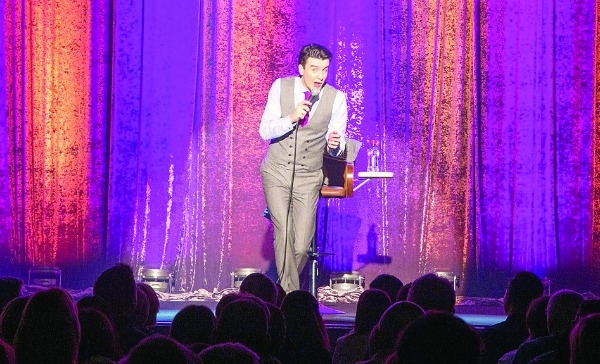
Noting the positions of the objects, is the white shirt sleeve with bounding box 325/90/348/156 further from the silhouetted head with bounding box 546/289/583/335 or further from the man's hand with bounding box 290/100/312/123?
the silhouetted head with bounding box 546/289/583/335

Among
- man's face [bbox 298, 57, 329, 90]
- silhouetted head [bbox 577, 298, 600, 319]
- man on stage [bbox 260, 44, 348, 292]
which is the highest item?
man's face [bbox 298, 57, 329, 90]

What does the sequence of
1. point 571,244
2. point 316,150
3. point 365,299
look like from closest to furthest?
1. point 365,299
2. point 316,150
3. point 571,244

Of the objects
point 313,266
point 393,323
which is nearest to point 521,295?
point 393,323

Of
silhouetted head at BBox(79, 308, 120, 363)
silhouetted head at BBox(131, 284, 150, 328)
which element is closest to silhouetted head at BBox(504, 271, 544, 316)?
silhouetted head at BBox(131, 284, 150, 328)

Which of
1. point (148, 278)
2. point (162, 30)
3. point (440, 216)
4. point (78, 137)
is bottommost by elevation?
point (148, 278)

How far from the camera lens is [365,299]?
3639 mm

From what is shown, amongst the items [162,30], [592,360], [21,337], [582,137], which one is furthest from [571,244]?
[21,337]

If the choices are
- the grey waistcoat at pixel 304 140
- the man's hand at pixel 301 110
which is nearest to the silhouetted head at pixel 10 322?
the man's hand at pixel 301 110

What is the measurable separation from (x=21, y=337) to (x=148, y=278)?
5274 millimetres

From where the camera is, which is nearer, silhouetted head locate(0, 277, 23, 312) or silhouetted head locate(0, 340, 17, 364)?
silhouetted head locate(0, 340, 17, 364)

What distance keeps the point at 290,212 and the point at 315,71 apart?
1.00 m

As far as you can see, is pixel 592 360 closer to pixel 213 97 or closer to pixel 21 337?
pixel 21 337

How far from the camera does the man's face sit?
5.89 m

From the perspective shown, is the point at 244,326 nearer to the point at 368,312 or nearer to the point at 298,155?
the point at 368,312
